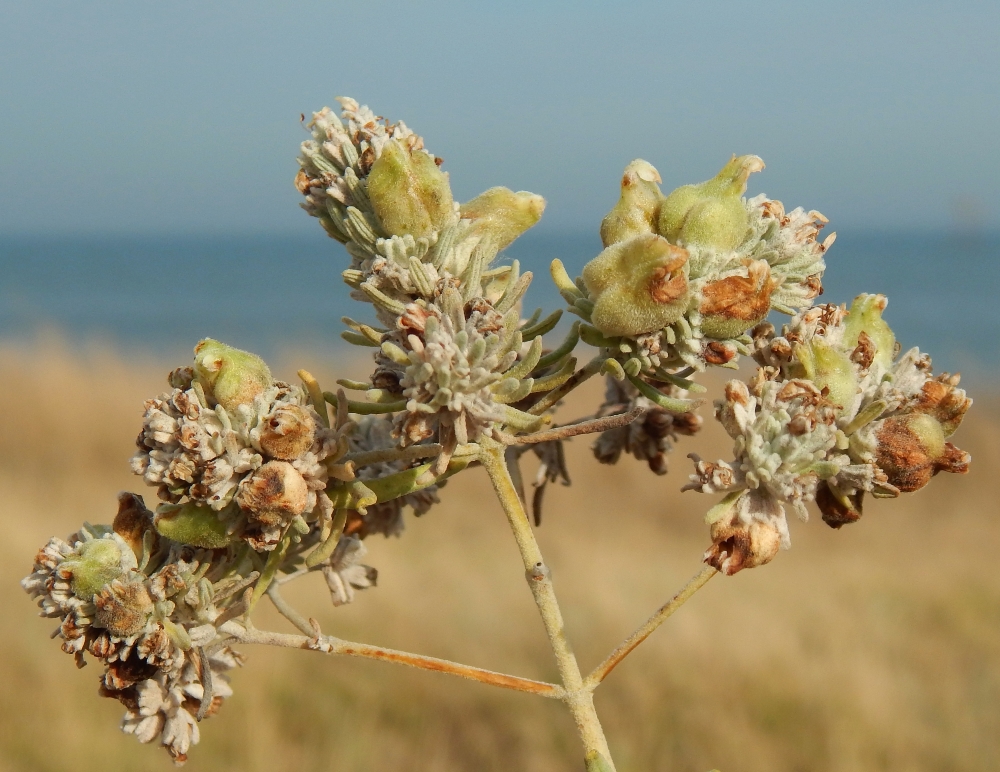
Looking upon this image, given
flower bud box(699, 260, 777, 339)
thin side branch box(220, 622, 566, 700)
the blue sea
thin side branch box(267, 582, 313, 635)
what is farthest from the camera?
the blue sea

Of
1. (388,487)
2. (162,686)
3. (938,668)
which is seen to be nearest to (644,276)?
(388,487)

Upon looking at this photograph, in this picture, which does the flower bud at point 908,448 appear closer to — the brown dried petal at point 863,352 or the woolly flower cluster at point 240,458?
the brown dried petal at point 863,352

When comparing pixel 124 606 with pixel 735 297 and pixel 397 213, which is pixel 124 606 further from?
pixel 735 297

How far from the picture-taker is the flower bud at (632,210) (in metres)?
1.71

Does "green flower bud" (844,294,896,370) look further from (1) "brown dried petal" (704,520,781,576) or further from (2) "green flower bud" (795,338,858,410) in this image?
(1) "brown dried petal" (704,520,781,576)

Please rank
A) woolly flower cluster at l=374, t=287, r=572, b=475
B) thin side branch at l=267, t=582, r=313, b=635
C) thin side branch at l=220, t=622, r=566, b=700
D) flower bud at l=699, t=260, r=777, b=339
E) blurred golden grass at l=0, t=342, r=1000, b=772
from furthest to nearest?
1. blurred golden grass at l=0, t=342, r=1000, b=772
2. thin side branch at l=267, t=582, r=313, b=635
3. thin side branch at l=220, t=622, r=566, b=700
4. flower bud at l=699, t=260, r=777, b=339
5. woolly flower cluster at l=374, t=287, r=572, b=475

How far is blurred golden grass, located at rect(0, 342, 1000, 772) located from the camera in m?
8.82

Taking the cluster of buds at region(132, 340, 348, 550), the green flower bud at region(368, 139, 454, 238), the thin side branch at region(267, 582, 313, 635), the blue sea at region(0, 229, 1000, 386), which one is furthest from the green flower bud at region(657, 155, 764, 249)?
the blue sea at region(0, 229, 1000, 386)

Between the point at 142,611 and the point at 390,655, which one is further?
the point at 390,655

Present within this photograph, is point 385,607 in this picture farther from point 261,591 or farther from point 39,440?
point 261,591

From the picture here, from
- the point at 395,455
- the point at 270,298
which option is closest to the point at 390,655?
the point at 395,455

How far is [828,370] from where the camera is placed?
5.51 feet

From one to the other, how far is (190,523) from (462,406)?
0.50 metres

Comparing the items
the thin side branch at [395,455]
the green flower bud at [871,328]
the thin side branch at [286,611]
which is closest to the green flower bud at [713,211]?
the green flower bud at [871,328]
